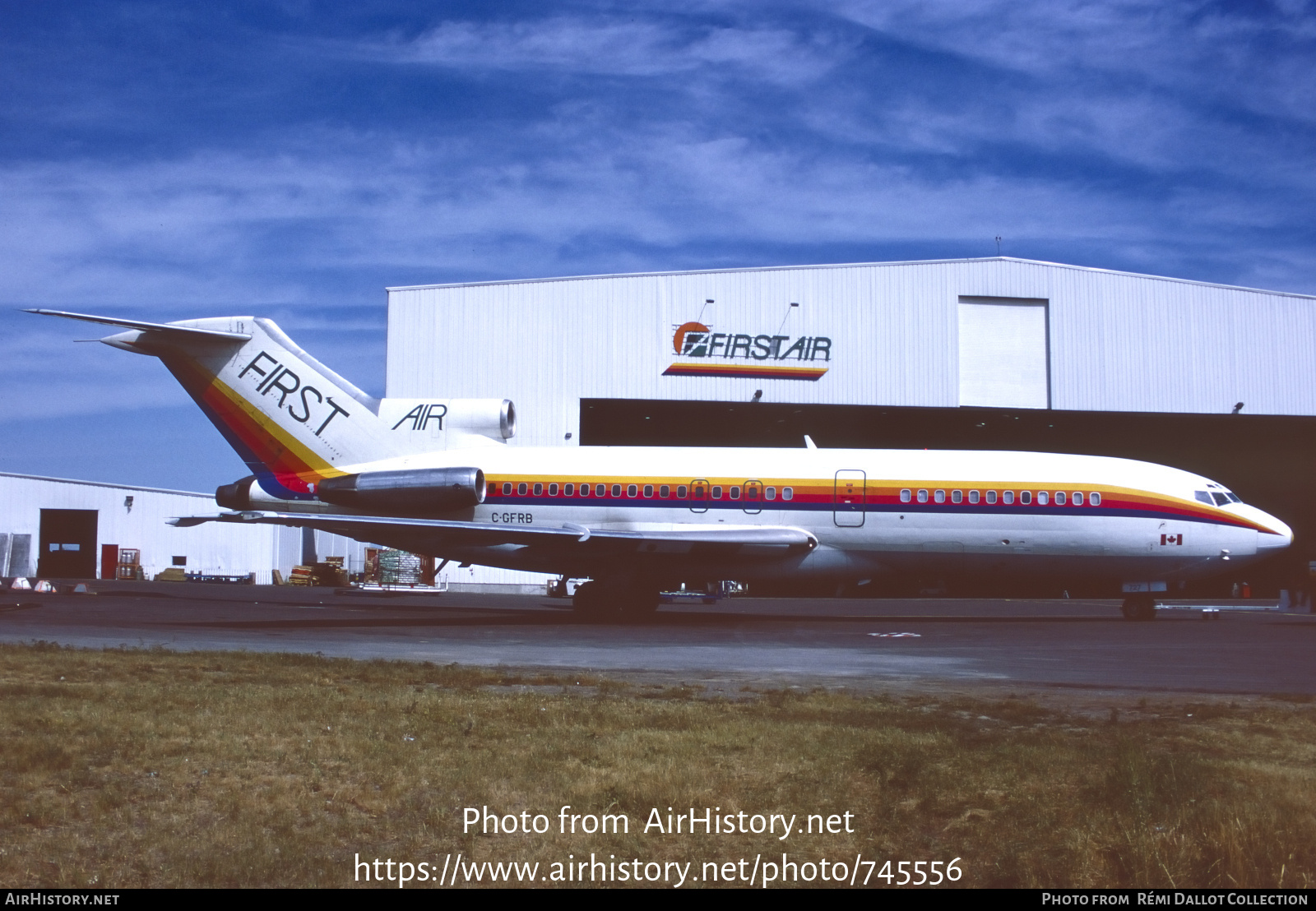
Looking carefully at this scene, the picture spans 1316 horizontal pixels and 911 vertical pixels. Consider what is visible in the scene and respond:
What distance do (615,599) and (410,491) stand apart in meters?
4.86

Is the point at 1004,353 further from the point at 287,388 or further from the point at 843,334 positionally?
the point at 287,388

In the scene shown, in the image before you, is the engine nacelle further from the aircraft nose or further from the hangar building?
the aircraft nose

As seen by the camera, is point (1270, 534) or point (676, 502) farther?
point (1270, 534)

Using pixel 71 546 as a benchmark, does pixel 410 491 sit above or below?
above

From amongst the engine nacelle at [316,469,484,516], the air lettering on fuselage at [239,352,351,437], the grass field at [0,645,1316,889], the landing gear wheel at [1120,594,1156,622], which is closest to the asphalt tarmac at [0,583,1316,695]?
the landing gear wheel at [1120,594,1156,622]

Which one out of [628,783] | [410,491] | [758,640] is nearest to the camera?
[628,783]

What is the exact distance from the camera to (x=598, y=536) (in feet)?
69.8

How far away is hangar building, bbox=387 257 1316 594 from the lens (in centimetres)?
3612

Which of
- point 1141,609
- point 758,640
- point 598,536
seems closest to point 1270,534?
point 1141,609

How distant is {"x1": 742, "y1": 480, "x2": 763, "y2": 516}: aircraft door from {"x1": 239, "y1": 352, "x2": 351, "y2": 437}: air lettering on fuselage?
883cm

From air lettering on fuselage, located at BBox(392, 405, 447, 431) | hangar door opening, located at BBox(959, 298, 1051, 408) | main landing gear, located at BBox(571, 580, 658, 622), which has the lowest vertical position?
main landing gear, located at BBox(571, 580, 658, 622)

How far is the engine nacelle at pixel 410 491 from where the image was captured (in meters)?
22.1

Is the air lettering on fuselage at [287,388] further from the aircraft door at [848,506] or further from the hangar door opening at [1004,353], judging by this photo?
the hangar door opening at [1004,353]
